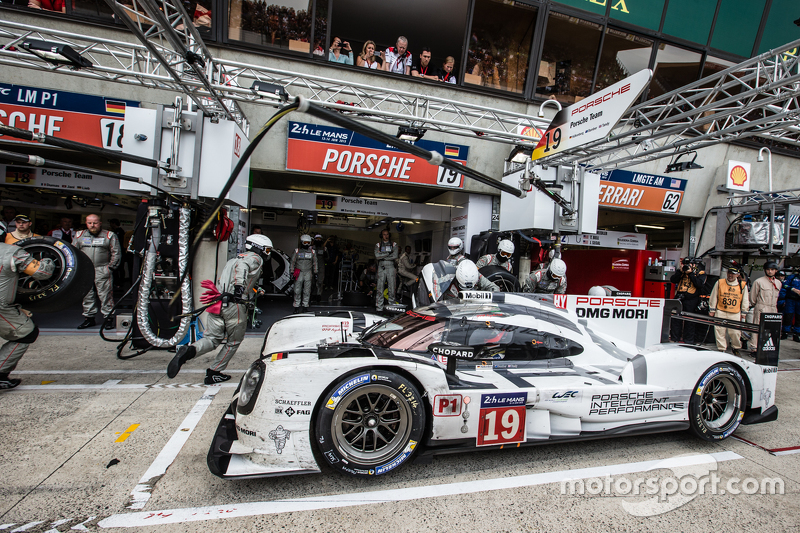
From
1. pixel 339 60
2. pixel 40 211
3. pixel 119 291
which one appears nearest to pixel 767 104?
pixel 339 60

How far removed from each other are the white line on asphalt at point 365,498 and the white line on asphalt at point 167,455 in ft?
0.53

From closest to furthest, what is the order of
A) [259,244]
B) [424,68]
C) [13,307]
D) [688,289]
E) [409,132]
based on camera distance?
[13,307]
[259,244]
[409,132]
[688,289]
[424,68]

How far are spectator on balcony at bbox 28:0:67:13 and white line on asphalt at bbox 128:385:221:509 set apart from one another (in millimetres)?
7628

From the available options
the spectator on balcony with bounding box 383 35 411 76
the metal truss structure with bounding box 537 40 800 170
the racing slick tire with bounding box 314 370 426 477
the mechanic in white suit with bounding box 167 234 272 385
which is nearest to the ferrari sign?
the metal truss structure with bounding box 537 40 800 170

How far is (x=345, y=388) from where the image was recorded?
2148 mm

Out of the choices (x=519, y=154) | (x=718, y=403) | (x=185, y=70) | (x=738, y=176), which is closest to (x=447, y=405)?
(x=718, y=403)

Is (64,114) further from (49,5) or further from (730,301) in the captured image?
(730,301)

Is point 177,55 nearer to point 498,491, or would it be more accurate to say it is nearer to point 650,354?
point 498,491

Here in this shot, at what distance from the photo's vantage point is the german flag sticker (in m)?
6.27

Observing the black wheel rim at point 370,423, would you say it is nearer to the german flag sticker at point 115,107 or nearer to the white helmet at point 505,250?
the white helmet at point 505,250

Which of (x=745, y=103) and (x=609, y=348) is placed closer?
(x=609, y=348)

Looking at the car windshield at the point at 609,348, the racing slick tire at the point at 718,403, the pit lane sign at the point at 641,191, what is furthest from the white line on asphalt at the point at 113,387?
the pit lane sign at the point at 641,191

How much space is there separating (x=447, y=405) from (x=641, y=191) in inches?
372

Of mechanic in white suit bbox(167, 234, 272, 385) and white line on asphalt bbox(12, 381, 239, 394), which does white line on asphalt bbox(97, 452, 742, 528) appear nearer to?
white line on asphalt bbox(12, 381, 239, 394)
